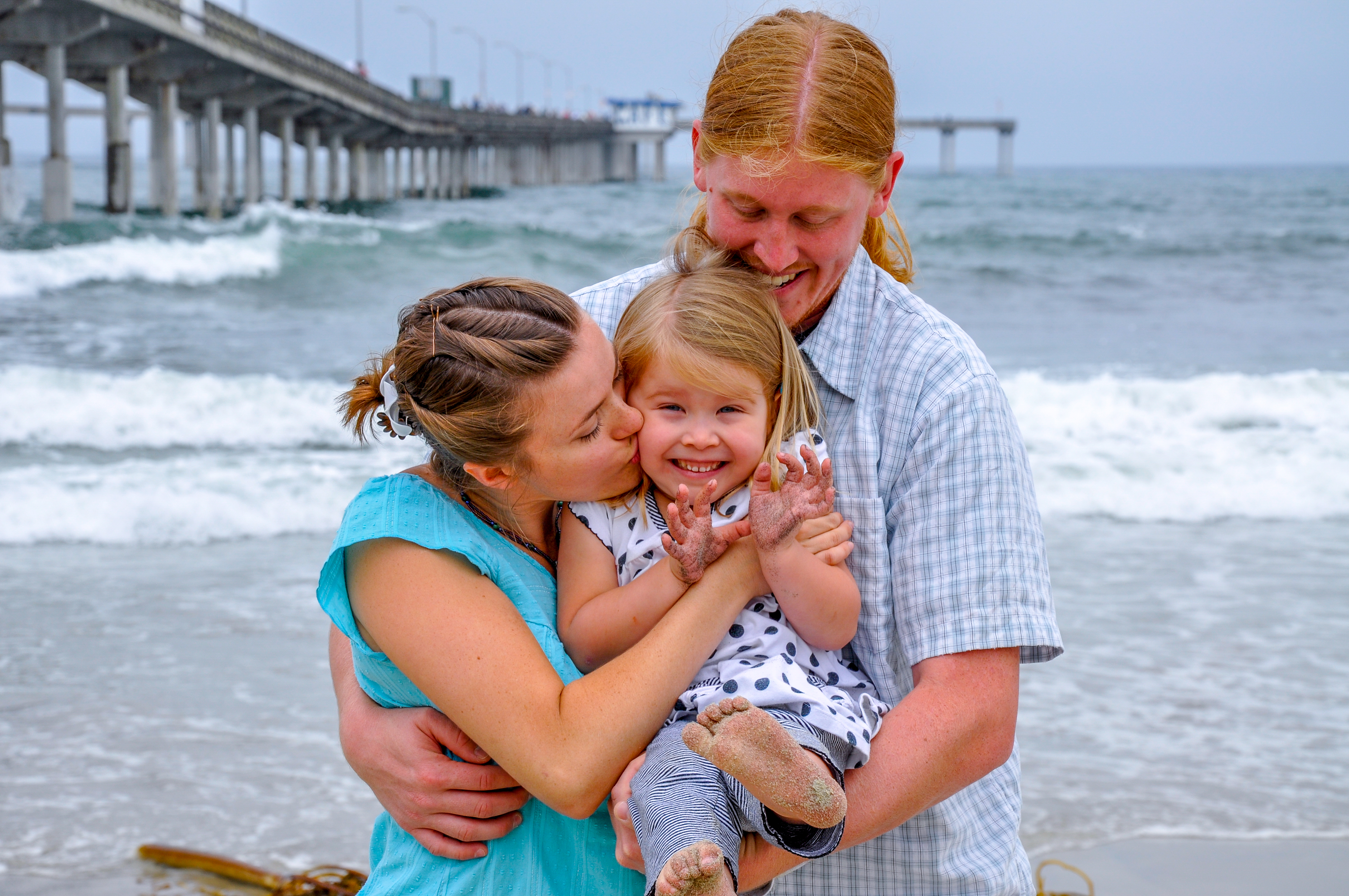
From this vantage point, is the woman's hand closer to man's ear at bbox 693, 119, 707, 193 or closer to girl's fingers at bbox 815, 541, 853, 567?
girl's fingers at bbox 815, 541, 853, 567

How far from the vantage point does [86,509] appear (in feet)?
24.3

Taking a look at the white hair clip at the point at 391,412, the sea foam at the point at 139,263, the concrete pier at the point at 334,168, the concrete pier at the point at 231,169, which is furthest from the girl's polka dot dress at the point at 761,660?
the concrete pier at the point at 334,168

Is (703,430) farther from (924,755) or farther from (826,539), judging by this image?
(924,755)

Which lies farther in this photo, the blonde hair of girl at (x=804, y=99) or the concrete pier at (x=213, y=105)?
the concrete pier at (x=213, y=105)

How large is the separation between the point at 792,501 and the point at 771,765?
1.41 ft

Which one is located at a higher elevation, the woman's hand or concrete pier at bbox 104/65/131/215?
concrete pier at bbox 104/65/131/215

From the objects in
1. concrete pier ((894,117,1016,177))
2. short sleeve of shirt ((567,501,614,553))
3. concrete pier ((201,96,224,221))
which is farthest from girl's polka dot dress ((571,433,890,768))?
concrete pier ((894,117,1016,177))

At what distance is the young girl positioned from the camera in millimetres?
1685

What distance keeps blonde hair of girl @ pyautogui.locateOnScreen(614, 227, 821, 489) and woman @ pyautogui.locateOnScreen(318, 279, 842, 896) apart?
168 millimetres

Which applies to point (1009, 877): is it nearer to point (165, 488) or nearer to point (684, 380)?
Result: point (684, 380)

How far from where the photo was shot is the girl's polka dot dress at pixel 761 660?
6.20 feet

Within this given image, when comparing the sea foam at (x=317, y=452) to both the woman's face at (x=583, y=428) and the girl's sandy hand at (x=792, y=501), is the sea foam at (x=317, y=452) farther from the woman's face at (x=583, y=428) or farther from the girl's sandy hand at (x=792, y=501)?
the girl's sandy hand at (x=792, y=501)

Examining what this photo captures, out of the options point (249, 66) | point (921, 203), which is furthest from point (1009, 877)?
point (921, 203)

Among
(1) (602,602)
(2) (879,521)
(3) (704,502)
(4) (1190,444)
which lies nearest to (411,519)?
(1) (602,602)
